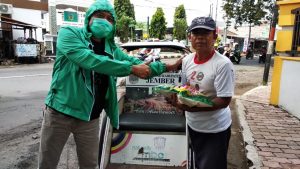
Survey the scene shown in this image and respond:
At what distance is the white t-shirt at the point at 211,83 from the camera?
7.11ft

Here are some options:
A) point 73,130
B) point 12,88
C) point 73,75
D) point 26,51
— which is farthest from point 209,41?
point 26,51

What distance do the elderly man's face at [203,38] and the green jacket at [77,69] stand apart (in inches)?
20.4

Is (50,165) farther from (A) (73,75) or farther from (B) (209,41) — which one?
(B) (209,41)

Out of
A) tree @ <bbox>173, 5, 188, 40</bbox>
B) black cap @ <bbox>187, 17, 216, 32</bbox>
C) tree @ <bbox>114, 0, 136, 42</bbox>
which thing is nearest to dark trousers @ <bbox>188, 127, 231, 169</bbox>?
black cap @ <bbox>187, 17, 216, 32</bbox>

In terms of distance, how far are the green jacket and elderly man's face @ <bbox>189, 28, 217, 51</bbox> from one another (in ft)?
1.70

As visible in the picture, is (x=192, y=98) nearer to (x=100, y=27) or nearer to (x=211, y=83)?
(x=211, y=83)

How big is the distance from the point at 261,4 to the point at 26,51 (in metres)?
18.4

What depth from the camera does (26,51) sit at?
64.5ft

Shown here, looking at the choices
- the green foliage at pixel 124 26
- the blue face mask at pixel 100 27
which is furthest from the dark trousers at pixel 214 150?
the green foliage at pixel 124 26

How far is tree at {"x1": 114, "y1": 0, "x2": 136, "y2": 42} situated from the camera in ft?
135

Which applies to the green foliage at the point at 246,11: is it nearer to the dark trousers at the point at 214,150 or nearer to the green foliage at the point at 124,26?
the green foliage at the point at 124,26

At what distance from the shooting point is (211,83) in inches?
88.7

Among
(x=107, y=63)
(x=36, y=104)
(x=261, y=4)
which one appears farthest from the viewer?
(x=261, y=4)

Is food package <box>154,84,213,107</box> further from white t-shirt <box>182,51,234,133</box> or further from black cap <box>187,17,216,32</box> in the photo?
black cap <box>187,17,216,32</box>
